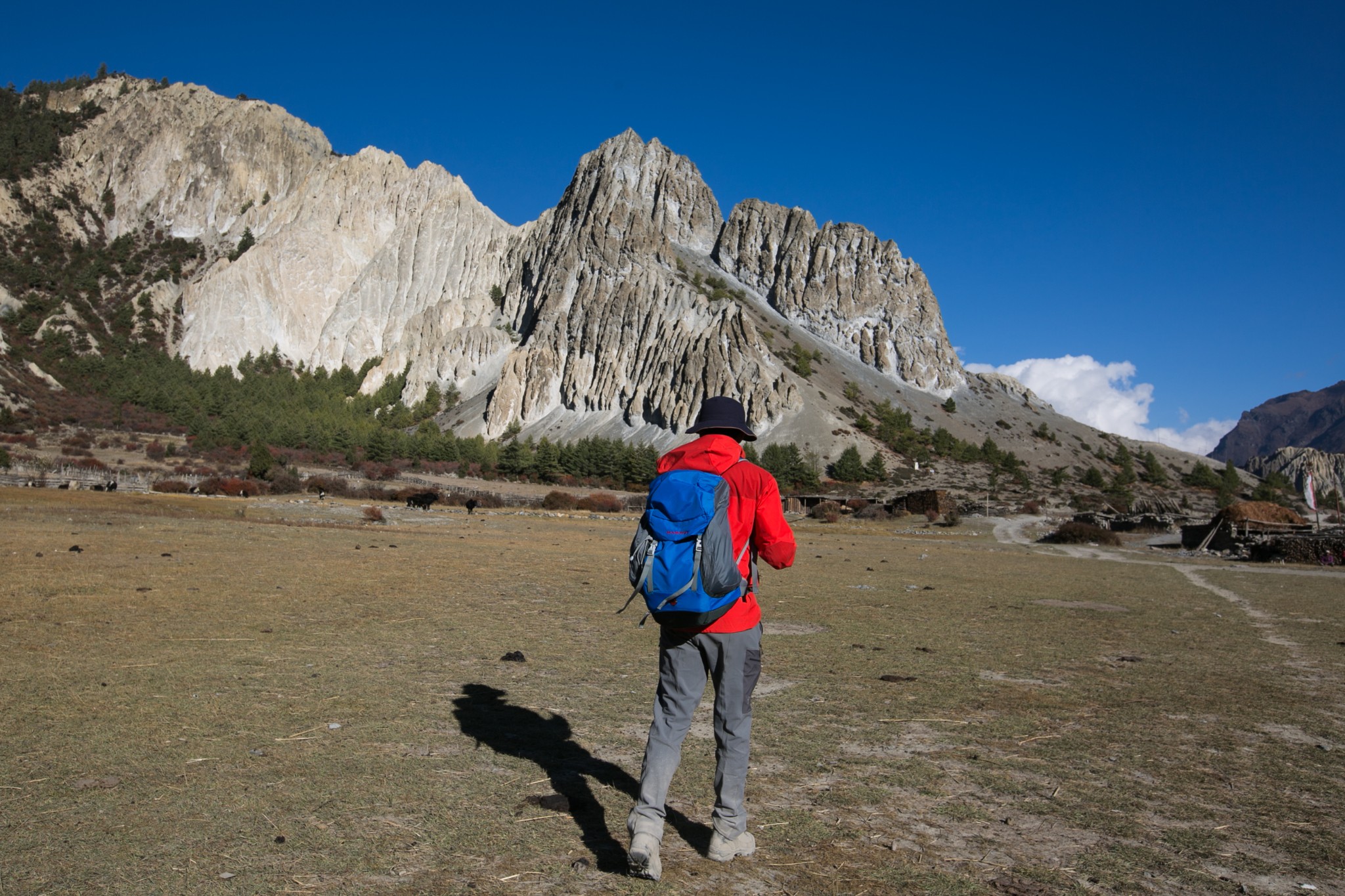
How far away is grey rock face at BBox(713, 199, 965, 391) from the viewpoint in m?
156

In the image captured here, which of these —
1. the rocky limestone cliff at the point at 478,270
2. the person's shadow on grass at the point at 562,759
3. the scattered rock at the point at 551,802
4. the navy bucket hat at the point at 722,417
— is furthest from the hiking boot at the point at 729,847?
the rocky limestone cliff at the point at 478,270

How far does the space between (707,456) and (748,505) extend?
0.37m

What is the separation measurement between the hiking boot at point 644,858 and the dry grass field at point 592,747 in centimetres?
8

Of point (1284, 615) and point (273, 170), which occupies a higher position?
point (273, 170)

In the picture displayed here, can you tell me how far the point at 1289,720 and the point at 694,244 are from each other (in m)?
166

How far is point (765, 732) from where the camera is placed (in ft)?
19.8

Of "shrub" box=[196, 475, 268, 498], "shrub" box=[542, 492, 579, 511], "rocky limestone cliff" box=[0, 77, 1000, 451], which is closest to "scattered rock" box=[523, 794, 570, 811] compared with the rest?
"shrub" box=[196, 475, 268, 498]

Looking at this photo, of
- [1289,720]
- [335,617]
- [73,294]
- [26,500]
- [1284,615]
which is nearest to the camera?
[1289,720]

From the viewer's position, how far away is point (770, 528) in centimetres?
441

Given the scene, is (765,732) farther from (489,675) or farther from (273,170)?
(273,170)

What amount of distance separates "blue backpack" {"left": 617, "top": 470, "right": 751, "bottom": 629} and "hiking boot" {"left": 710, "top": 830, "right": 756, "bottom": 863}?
3.49 ft

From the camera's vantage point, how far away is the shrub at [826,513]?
172 ft

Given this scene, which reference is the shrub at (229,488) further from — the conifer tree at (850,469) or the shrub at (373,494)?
the conifer tree at (850,469)

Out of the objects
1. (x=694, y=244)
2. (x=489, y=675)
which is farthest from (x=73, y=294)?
(x=489, y=675)
